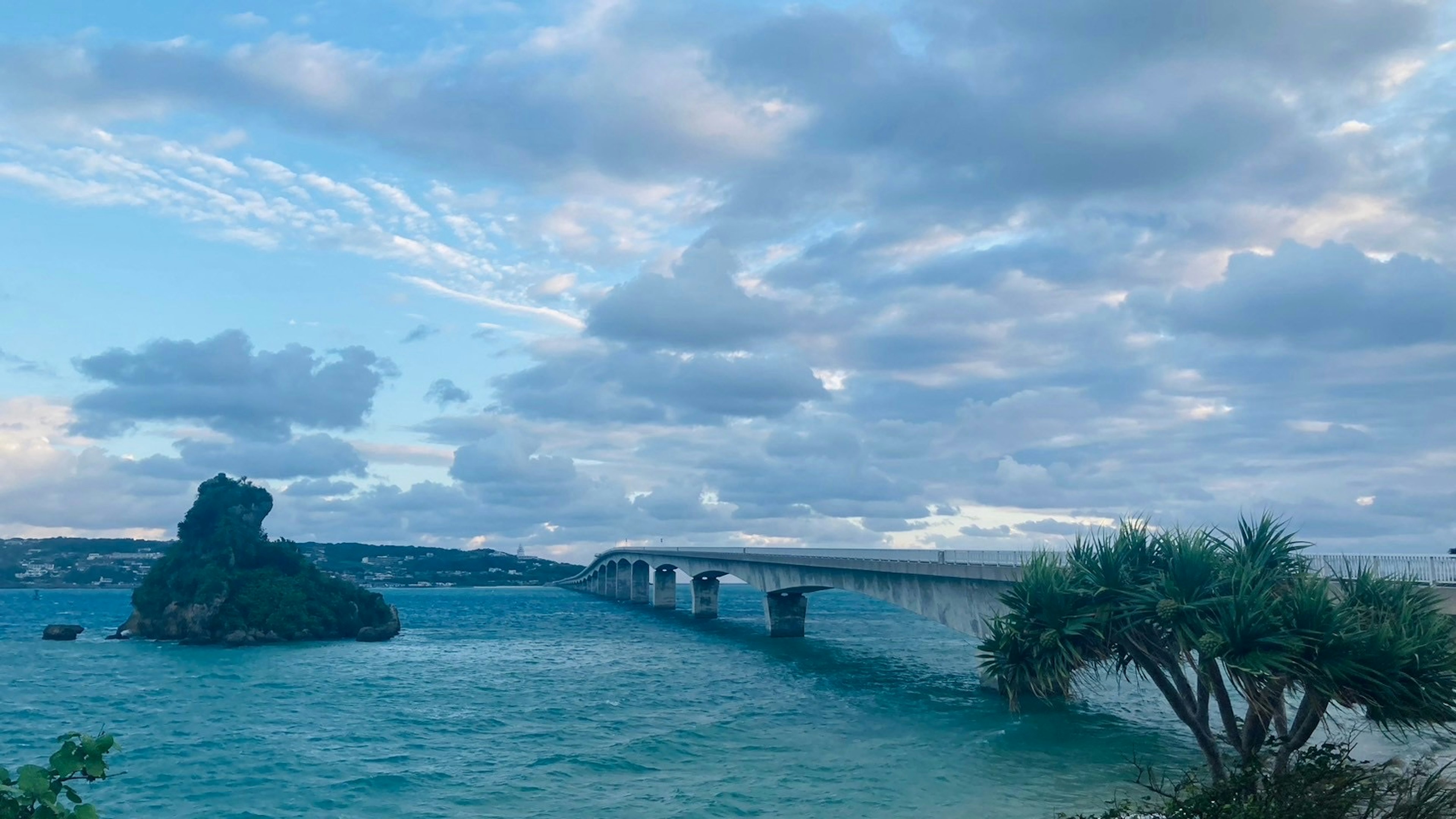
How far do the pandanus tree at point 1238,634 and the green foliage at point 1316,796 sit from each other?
824 millimetres

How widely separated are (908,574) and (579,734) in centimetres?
2618

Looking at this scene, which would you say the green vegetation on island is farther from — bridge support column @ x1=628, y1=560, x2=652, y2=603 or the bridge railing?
bridge support column @ x1=628, y1=560, x2=652, y2=603

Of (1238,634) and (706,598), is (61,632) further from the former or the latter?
(1238,634)

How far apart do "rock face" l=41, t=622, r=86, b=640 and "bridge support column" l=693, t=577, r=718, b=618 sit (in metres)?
73.8

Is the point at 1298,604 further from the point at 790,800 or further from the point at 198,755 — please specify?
the point at 198,755

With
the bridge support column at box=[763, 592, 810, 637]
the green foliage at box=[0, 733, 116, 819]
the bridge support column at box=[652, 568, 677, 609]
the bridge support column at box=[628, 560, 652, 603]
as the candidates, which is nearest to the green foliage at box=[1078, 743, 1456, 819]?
the green foliage at box=[0, 733, 116, 819]

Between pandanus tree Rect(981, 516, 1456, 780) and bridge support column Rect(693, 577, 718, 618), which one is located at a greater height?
pandanus tree Rect(981, 516, 1456, 780)

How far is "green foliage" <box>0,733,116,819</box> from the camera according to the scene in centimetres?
916

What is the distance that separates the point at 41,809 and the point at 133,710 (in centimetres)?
5461

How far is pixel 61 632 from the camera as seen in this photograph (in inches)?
4215

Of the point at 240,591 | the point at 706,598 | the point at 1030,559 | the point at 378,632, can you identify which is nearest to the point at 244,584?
the point at 240,591

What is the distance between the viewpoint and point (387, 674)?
71.6 m

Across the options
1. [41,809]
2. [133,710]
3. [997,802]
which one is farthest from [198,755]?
[41,809]

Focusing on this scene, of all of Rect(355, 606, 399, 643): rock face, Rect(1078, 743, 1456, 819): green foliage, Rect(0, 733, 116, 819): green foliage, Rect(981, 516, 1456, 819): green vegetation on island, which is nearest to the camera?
Rect(0, 733, 116, 819): green foliage
